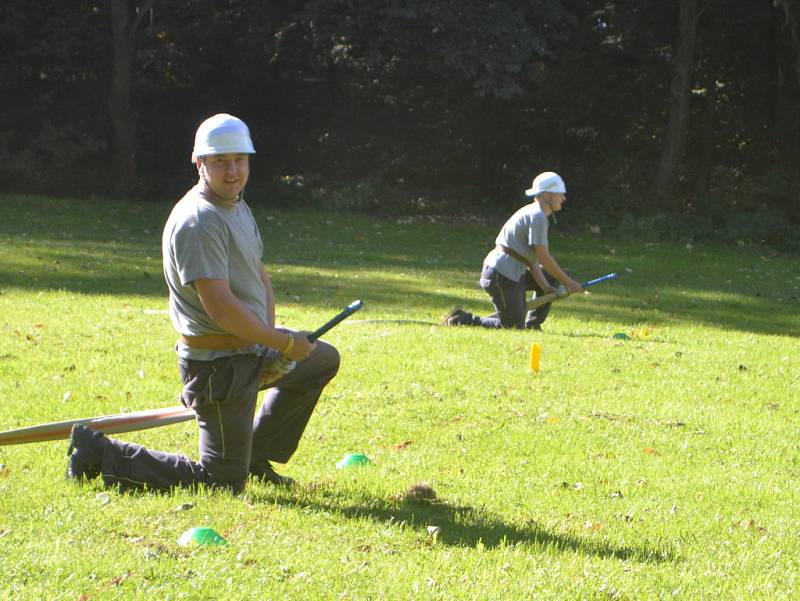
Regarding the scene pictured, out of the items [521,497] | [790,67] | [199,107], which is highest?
[790,67]

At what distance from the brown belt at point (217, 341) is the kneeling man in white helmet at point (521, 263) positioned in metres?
6.82

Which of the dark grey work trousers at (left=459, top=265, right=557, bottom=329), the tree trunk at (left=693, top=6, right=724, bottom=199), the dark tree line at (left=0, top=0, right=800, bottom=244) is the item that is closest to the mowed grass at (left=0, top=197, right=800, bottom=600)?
the dark grey work trousers at (left=459, top=265, right=557, bottom=329)

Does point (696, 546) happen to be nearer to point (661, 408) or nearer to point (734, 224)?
point (661, 408)

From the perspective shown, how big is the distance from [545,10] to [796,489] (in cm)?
2049

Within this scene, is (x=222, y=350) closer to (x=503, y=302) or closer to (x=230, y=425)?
(x=230, y=425)

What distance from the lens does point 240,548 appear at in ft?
15.7

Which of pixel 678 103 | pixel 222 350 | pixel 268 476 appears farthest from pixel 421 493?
pixel 678 103

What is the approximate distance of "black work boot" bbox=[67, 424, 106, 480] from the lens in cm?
571

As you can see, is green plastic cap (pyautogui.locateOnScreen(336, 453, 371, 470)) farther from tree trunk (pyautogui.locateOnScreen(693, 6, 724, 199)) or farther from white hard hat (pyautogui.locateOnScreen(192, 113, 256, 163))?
tree trunk (pyautogui.locateOnScreen(693, 6, 724, 199))

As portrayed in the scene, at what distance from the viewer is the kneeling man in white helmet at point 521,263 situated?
39.1ft

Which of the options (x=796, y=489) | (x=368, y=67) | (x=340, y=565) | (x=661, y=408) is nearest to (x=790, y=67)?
(x=368, y=67)

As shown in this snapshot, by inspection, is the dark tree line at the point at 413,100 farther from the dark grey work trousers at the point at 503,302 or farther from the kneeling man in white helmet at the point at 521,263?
the dark grey work trousers at the point at 503,302

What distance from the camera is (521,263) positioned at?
1217 cm

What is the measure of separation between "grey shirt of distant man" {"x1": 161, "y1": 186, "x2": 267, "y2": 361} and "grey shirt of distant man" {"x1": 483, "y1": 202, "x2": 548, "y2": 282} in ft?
21.9
